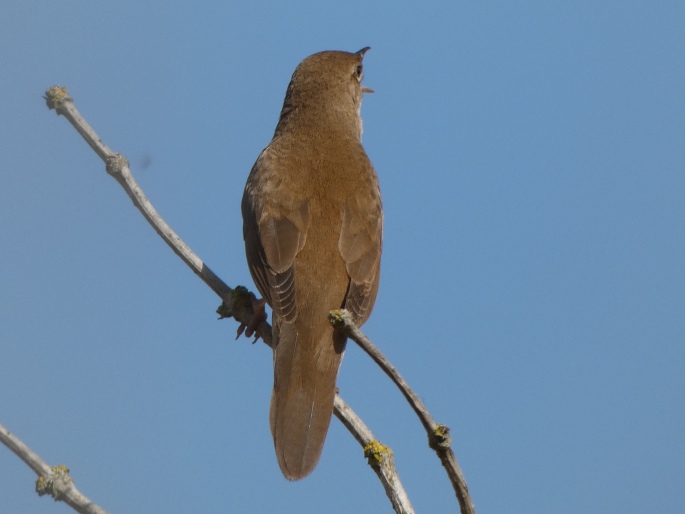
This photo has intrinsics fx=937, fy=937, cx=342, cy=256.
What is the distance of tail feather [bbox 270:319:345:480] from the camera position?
480 centimetres

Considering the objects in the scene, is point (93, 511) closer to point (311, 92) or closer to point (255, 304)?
point (255, 304)

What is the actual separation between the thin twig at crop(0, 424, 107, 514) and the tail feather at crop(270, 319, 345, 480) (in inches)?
65.5

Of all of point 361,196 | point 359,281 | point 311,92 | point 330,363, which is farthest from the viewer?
point 311,92

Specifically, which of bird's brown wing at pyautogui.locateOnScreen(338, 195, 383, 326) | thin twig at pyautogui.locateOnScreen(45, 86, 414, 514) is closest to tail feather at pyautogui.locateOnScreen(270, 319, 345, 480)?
thin twig at pyautogui.locateOnScreen(45, 86, 414, 514)

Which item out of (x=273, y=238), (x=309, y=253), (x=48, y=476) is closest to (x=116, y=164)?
(x=273, y=238)

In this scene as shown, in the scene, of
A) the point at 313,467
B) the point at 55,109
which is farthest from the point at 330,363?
the point at 55,109

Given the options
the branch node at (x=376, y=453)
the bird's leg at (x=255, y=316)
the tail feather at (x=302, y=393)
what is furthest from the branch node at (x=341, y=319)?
the bird's leg at (x=255, y=316)

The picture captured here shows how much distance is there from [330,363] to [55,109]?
84.4 inches

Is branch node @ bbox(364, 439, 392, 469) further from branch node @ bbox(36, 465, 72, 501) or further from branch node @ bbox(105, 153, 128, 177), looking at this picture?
branch node @ bbox(105, 153, 128, 177)

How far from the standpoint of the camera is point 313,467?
4.80 m

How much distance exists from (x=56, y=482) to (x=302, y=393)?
1955mm

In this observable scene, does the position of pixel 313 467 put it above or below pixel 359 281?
below

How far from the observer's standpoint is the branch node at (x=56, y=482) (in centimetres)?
323

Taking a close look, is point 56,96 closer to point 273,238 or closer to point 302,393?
point 273,238
